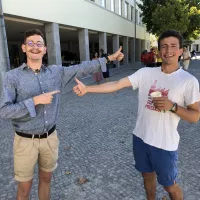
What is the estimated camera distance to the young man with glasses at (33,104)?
6.87 feet

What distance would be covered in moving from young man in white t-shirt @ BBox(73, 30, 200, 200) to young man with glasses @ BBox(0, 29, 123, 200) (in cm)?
54

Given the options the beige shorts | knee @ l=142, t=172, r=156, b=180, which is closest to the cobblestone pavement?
knee @ l=142, t=172, r=156, b=180

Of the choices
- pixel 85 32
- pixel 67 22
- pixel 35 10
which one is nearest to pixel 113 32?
pixel 85 32

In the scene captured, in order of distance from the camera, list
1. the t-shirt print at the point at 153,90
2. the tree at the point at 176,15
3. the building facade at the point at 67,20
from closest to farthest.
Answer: the t-shirt print at the point at 153,90, the building facade at the point at 67,20, the tree at the point at 176,15

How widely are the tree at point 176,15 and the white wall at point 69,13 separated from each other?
11.9 feet

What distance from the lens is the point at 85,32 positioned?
15.9 metres

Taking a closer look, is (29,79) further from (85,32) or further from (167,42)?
(85,32)

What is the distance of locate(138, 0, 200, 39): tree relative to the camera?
2023 centimetres

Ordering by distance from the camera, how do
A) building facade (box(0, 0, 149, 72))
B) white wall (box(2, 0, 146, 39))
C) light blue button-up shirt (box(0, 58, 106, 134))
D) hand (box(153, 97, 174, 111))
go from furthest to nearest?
building facade (box(0, 0, 149, 72))
white wall (box(2, 0, 146, 39))
light blue button-up shirt (box(0, 58, 106, 134))
hand (box(153, 97, 174, 111))

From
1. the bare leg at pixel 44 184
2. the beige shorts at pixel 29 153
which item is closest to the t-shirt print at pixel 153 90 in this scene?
the beige shorts at pixel 29 153

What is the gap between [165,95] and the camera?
2.22 meters

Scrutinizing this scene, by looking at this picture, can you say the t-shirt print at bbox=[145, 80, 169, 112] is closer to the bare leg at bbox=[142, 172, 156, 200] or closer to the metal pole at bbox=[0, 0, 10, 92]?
the bare leg at bbox=[142, 172, 156, 200]

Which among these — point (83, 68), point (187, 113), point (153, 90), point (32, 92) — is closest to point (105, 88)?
point (83, 68)

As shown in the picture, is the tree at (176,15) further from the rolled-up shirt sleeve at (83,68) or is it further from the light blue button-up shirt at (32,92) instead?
the light blue button-up shirt at (32,92)
